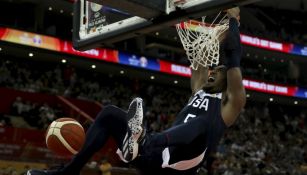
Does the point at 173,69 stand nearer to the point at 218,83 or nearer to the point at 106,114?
the point at 218,83

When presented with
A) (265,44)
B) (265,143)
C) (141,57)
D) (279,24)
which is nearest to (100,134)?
(141,57)

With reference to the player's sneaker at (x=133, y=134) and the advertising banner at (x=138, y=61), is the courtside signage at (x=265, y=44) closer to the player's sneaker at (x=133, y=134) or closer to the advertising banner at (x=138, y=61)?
the advertising banner at (x=138, y=61)

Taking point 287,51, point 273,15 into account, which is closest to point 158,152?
point 287,51

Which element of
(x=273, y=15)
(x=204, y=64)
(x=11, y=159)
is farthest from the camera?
(x=273, y=15)

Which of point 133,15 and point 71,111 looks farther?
point 71,111

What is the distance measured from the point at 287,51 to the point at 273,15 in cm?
448

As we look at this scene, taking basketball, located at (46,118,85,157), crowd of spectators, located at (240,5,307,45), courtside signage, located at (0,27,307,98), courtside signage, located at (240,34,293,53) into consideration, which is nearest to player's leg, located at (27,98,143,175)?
basketball, located at (46,118,85,157)

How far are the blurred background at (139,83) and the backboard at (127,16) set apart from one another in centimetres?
660

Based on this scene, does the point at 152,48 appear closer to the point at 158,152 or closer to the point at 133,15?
the point at 133,15

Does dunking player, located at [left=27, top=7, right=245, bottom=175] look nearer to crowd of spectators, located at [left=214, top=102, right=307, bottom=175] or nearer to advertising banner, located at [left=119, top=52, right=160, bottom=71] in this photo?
crowd of spectators, located at [left=214, top=102, right=307, bottom=175]

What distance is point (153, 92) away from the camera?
23703 millimetres

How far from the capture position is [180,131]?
13.1 ft

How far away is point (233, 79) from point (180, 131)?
2.10 feet

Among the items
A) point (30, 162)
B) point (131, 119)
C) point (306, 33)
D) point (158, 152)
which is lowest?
point (30, 162)
